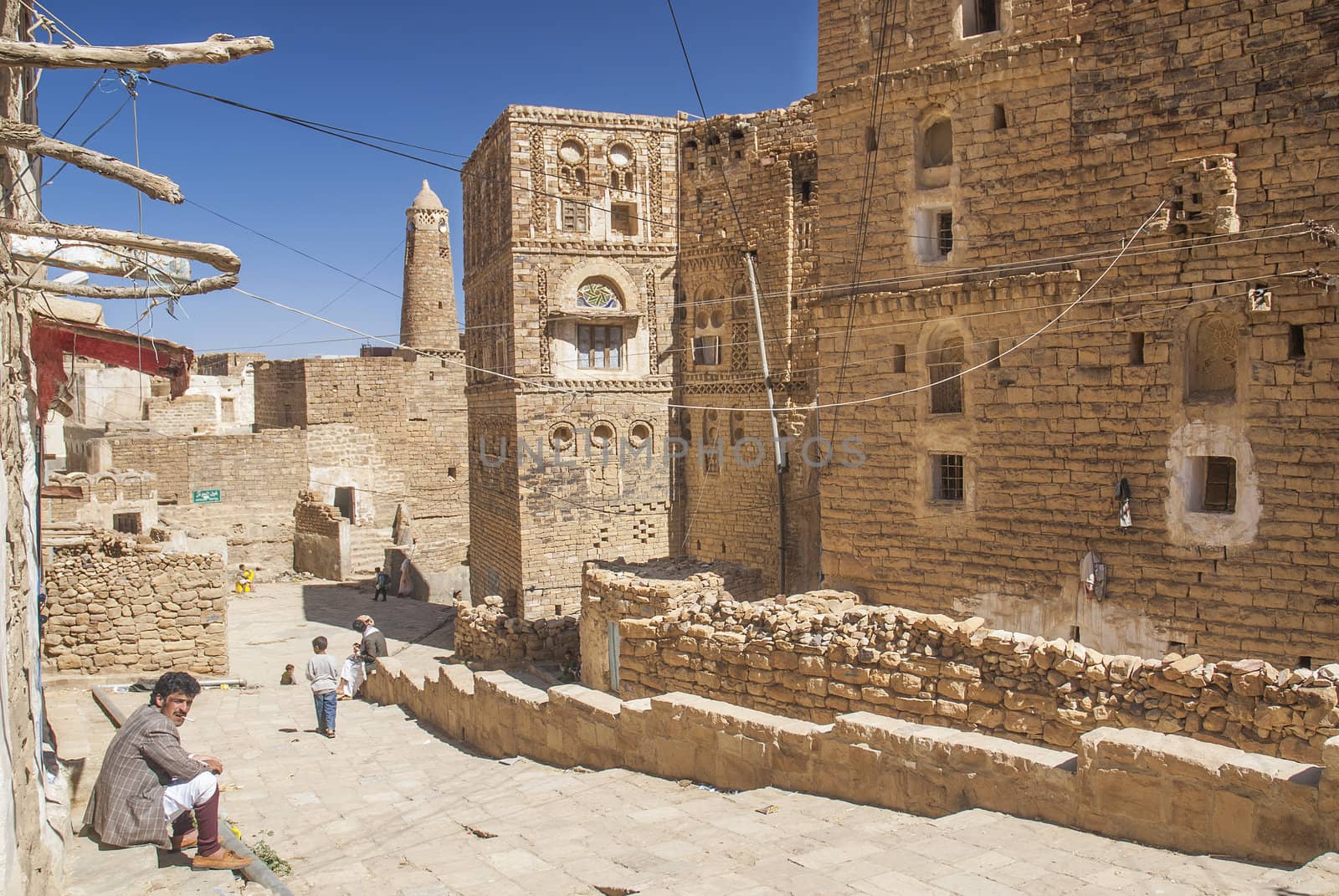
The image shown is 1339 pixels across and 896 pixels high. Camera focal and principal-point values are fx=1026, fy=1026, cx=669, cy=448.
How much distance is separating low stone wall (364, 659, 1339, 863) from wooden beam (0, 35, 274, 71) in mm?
5413

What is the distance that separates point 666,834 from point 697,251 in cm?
1511

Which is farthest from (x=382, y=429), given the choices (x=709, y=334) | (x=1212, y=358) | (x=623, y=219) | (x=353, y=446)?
(x=1212, y=358)

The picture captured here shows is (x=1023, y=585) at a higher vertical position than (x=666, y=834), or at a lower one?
higher

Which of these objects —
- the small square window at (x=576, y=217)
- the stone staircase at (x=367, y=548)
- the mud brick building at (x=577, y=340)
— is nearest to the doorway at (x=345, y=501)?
the stone staircase at (x=367, y=548)

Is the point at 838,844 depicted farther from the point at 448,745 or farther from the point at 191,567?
the point at 191,567

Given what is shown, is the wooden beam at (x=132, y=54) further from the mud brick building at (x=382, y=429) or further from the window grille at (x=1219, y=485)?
the mud brick building at (x=382, y=429)

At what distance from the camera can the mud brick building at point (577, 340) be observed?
→ 19.9m

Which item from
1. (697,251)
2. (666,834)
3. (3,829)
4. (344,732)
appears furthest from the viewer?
(697,251)

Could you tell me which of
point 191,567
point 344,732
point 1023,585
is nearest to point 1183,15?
point 1023,585

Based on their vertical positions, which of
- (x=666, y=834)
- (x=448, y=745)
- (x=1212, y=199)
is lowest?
(x=448, y=745)

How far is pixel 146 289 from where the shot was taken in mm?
6344

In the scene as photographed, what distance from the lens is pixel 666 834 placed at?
668cm

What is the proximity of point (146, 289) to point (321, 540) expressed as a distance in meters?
22.6

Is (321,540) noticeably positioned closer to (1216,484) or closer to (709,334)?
(709,334)
